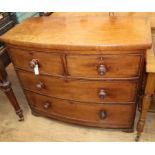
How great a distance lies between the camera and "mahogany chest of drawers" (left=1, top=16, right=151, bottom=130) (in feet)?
3.71

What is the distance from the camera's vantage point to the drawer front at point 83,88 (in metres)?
1.28

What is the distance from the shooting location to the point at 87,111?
4.95ft

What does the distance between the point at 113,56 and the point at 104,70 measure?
0.34 ft

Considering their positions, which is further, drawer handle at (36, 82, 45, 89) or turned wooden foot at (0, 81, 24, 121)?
turned wooden foot at (0, 81, 24, 121)

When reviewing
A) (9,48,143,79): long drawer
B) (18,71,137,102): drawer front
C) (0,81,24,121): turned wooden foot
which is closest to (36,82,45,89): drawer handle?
(18,71,137,102): drawer front

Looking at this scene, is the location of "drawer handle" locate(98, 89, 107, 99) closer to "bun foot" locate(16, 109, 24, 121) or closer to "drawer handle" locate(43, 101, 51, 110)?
"drawer handle" locate(43, 101, 51, 110)

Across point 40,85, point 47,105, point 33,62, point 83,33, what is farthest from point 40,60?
point 47,105

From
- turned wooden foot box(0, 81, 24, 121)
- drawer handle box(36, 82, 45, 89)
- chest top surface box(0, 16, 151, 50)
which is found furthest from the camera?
turned wooden foot box(0, 81, 24, 121)

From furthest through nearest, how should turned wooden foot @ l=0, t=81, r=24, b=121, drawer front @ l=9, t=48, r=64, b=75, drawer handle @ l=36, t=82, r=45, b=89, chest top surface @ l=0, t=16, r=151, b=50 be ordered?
turned wooden foot @ l=0, t=81, r=24, b=121 < drawer handle @ l=36, t=82, r=45, b=89 < drawer front @ l=9, t=48, r=64, b=75 < chest top surface @ l=0, t=16, r=151, b=50

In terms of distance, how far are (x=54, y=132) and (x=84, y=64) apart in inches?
31.4

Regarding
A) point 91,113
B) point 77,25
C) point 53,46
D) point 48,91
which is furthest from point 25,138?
point 77,25

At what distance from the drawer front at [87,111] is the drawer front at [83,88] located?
0.25ft

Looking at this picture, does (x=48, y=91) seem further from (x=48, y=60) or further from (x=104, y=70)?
(x=104, y=70)

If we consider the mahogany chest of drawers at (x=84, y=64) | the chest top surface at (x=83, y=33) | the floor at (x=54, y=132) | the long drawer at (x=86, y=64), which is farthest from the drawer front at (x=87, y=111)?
the chest top surface at (x=83, y=33)
